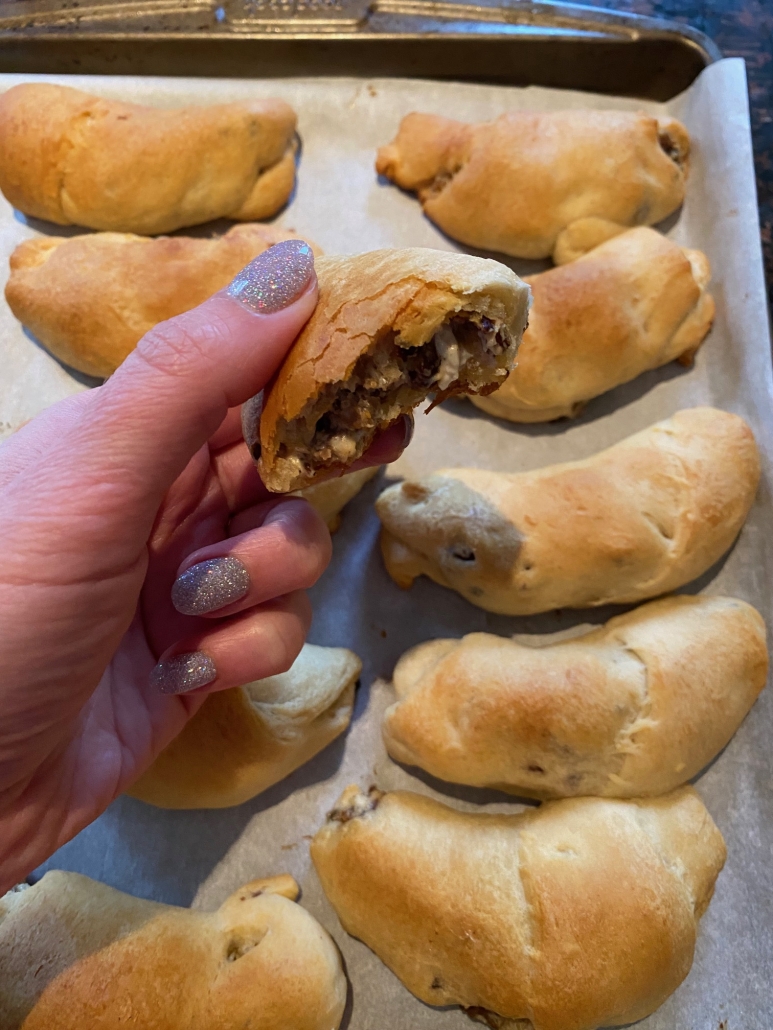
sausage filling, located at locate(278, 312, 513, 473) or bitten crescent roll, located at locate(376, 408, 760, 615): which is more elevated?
sausage filling, located at locate(278, 312, 513, 473)

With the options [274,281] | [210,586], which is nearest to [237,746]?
[210,586]

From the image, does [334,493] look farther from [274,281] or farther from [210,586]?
[274,281]

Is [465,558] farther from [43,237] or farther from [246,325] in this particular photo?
[43,237]

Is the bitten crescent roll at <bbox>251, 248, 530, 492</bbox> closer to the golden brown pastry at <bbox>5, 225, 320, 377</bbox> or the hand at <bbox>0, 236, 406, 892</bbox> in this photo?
the hand at <bbox>0, 236, 406, 892</bbox>

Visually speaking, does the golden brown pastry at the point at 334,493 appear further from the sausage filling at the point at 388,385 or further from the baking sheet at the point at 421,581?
the sausage filling at the point at 388,385

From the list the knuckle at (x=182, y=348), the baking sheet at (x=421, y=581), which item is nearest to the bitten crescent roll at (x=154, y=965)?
the baking sheet at (x=421, y=581)

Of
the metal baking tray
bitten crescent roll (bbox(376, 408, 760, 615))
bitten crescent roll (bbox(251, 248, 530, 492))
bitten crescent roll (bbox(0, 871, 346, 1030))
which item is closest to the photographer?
bitten crescent roll (bbox(251, 248, 530, 492))

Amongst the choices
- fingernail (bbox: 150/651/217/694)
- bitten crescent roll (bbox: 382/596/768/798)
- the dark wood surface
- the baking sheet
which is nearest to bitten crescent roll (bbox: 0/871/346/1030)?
the baking sheet
